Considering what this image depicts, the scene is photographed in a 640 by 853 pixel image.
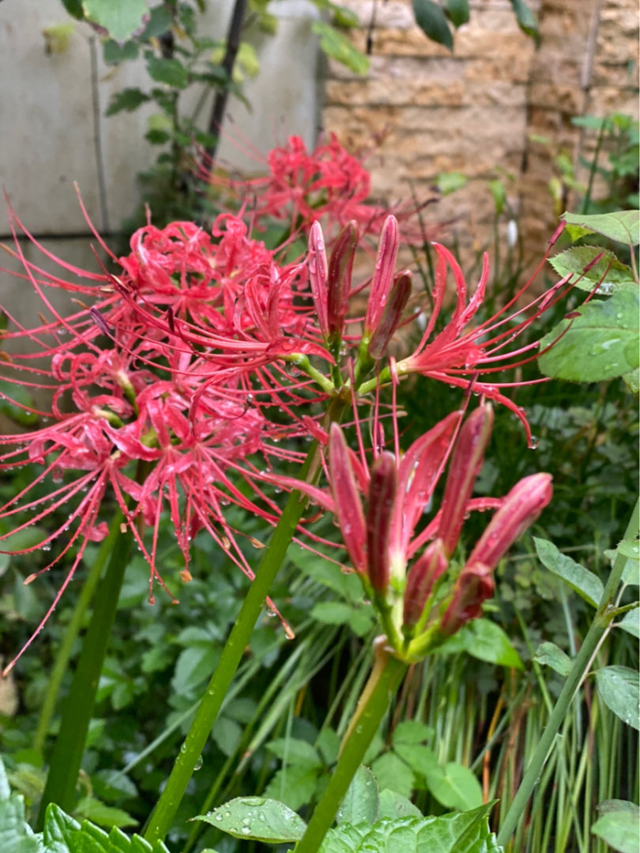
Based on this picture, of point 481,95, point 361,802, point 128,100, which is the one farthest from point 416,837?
point 481,95

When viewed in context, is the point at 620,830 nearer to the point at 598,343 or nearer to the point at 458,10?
the point at 598,343

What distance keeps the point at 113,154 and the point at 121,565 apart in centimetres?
130

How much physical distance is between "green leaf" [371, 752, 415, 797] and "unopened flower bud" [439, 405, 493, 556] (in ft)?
2.22

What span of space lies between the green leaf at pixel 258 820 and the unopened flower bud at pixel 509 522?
0.26 meters

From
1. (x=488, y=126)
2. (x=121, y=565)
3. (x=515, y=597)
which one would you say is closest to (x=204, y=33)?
(x=488, y=126)

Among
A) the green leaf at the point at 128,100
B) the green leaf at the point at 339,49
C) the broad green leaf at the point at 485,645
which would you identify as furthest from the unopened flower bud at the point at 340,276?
the green leaf at the point at 339,49

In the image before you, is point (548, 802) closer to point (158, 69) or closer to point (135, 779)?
point (135, 779)

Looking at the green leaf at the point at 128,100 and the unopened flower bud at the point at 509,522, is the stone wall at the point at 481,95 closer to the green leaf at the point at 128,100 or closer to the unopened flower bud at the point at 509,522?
the green leaf at the point at 128,100

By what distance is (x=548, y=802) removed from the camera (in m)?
1.02

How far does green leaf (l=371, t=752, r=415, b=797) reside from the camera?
87 cm

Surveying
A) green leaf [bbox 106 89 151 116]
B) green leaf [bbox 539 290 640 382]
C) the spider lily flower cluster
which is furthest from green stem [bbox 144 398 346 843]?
green leaf [bbox 106 89 151 116]

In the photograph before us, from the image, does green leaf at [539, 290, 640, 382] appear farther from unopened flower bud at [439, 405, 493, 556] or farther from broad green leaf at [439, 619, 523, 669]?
broad green leaf at [439, 619, 523, 669]

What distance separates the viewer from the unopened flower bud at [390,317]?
386 millimetres

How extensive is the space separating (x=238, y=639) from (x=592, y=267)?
0.98 ft
